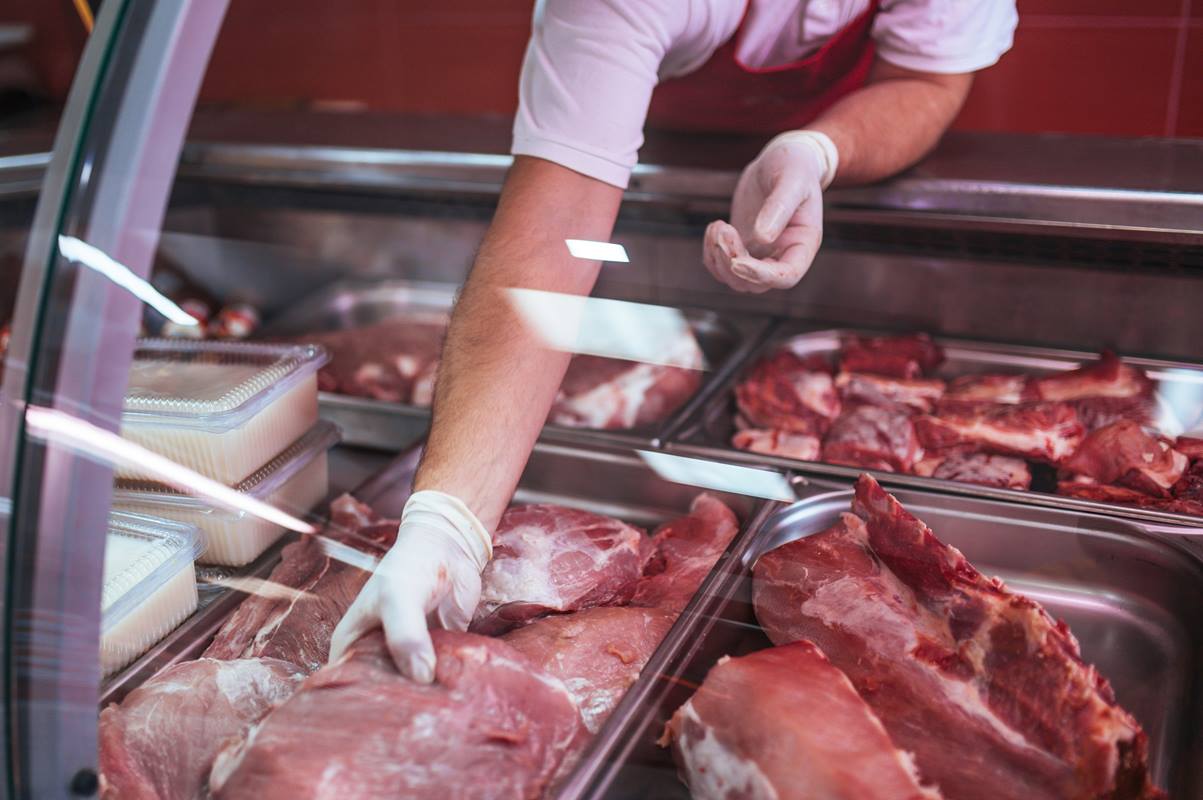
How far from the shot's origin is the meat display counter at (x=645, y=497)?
1.01m

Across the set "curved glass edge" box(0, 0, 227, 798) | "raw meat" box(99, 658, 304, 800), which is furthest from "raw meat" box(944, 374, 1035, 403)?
"curved glass edge" box(0, 0, 227, 798)

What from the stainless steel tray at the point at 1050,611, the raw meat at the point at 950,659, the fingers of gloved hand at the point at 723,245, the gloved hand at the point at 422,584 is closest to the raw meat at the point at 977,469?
the stainless steel tray at the point at 1050,611

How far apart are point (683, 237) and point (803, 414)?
632mm

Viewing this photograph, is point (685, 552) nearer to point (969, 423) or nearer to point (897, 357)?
point (969, 423)

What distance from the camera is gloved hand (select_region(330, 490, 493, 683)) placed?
1.21m

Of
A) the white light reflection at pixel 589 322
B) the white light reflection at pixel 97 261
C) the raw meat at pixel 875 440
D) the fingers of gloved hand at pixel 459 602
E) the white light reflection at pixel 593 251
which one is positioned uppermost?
the white light reflection at pixel 97 261

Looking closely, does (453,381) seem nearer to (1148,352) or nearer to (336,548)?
(336,548)

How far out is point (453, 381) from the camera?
1.66 meters

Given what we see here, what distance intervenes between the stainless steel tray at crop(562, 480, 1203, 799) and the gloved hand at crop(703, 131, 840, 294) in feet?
1.44

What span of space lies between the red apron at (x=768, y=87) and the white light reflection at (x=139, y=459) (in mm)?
1119

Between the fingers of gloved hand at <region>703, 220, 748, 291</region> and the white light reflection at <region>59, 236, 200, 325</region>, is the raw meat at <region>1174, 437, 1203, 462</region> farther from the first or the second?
the white light reflection at <region>59, 236, 200, 325</region>

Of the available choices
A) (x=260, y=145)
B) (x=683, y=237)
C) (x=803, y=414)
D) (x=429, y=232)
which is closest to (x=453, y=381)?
(x=803, y=414)

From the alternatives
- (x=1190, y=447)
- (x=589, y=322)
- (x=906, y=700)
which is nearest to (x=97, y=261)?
(x=589, y=322)

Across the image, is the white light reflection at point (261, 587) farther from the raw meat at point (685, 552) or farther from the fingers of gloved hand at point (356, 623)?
the raw meat at point (685, 552)
